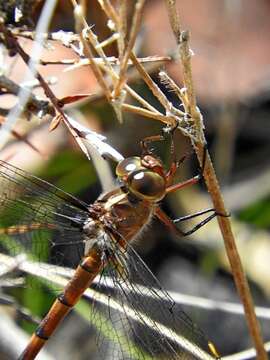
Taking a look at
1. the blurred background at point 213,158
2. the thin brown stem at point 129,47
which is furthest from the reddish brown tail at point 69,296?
the thin brown stem at point 129,47

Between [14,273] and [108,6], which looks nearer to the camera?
[108,6]

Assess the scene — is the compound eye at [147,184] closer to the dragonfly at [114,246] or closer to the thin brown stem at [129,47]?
the dragonfly at [114,246]

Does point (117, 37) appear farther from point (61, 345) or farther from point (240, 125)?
point (240, 125)

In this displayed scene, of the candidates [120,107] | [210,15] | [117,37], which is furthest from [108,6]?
[210,15]

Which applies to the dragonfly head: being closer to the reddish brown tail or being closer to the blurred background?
the reddish brown tail

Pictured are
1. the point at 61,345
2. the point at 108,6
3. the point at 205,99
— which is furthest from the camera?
the point at 205,99

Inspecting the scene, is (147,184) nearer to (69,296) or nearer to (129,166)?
(129,166)

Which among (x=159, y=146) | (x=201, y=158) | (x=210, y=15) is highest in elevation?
(x=210, y=15)

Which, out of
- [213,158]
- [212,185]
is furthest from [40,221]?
[213,158]
